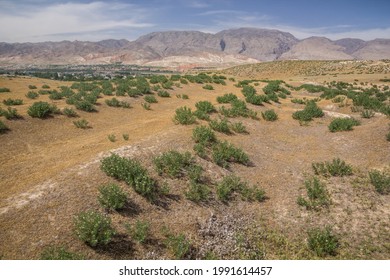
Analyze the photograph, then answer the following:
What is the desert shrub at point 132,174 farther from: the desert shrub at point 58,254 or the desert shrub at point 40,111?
the desert shrub at point 40,111

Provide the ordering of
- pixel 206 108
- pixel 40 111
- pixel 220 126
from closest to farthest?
1. pixel 220 126
2. pixel 40 111
3. pixel 206 108

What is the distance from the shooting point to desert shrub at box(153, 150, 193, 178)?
40.2 ft

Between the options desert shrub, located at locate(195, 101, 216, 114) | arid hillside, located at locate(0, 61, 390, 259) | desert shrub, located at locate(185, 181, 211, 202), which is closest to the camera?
arid hillside, located at locate(0, 61, 390, 259)

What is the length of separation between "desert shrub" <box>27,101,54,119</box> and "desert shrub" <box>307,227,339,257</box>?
16954 millimetres

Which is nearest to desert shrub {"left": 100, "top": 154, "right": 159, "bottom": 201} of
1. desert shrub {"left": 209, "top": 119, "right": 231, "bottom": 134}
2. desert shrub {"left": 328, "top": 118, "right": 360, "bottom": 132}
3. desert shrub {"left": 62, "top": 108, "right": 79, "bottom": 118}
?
desert shrub {"left": 209, "top": 119, "right": 231, "bottom": 134}

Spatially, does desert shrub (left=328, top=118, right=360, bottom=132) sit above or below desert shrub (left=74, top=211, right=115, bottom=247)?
above

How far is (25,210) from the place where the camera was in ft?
30.1

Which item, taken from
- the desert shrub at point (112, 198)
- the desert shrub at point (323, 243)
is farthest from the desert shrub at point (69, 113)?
the desert shrub at point (323, 243)

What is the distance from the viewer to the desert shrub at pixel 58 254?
24.8ft

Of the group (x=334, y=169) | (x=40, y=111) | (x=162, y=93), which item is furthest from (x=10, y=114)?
(x=334, y=169)

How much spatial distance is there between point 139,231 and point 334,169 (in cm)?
951

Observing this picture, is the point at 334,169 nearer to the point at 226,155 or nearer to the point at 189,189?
the point at 226,155

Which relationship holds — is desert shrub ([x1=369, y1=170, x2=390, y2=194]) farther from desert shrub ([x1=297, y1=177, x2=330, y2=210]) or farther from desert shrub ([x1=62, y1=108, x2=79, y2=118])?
desert shrub ([x1=62, y1=108, x2=79, y2=118])

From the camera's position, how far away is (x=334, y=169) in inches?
538
